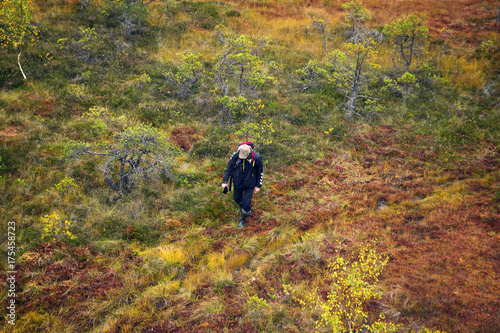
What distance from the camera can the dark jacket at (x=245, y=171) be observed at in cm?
573

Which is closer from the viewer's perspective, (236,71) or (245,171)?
(245,171)

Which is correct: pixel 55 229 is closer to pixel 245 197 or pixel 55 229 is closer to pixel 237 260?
pixel 237 260

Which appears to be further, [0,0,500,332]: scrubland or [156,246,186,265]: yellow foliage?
[156,246,186,265]: yellow foliage

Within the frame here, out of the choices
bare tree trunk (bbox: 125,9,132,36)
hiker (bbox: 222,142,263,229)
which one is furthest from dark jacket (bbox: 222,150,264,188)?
bare tree trunk (bbox: 125,9,132,36)

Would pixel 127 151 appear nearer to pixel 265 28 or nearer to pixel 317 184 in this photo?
pixel 317 184

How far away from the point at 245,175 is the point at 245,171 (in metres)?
0.09

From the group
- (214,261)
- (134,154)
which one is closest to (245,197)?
(214,261)

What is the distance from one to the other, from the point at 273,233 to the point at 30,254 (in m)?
4.48

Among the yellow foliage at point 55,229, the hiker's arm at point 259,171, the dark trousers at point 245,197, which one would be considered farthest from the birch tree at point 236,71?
the yellow foliage at point 55,229

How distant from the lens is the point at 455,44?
568 inches

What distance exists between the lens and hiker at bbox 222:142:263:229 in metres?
5.73

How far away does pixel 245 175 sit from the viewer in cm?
579

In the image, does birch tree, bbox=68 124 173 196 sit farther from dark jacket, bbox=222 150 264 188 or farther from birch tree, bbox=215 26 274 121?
birch tree, bbox=215 26 274 121

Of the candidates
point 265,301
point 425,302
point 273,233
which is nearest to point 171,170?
point 273,233
